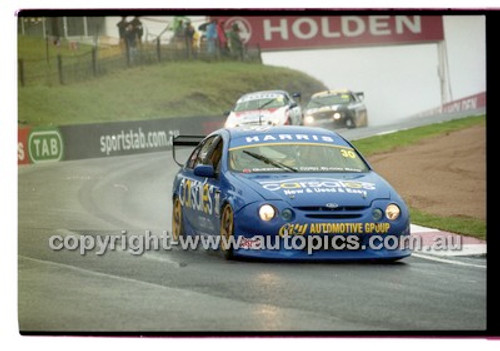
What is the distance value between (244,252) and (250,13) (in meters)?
1.66

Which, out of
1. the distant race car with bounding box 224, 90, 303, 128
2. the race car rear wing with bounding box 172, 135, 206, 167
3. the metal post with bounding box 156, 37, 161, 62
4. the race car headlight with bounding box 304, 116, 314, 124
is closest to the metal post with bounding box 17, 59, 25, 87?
the metal post with bounding box 156, 37, 161, 62

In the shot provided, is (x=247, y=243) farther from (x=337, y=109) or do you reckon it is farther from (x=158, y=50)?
(x=158, y=50)

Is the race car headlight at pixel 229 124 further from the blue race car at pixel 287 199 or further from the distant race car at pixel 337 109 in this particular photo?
the distant race car at pixel 337 109

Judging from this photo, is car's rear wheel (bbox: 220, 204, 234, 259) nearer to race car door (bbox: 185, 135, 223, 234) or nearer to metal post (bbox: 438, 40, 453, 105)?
race car door (bbox: 185, 135, 223, 234)

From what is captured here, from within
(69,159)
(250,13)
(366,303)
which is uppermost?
(250,13)

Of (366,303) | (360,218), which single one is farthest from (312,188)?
(366,303)

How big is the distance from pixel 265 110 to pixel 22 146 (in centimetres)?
193

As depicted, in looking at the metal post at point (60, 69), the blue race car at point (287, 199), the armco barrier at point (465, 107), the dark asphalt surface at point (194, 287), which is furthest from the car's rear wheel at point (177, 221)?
the armco barrier at point (465, 107)

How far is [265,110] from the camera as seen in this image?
498 inches

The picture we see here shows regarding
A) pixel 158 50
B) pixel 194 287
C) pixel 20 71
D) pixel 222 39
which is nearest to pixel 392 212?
pixel 194 287

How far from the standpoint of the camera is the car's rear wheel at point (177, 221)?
1234 centimetres

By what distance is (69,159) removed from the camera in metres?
12.4

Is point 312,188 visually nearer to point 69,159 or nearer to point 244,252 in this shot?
point 244,252

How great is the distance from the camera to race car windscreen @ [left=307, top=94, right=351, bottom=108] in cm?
1243
